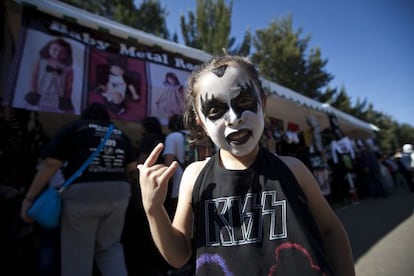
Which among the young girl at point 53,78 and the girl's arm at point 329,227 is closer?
the girl's arm at point 329,227

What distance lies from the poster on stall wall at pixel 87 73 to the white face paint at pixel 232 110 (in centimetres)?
194

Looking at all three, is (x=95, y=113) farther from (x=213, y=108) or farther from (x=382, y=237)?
(x=382, y=237)

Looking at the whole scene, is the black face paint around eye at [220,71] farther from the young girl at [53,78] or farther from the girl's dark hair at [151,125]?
the young girl at [53,78]

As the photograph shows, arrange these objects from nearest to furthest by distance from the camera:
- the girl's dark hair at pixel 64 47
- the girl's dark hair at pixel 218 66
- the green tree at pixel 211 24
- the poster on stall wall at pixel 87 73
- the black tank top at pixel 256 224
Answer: the black tank top at pixel 256 224 → the girl's dark hair at pixel 218 66 → the poster on stall wall at pixel 87 73 → the girl's dark hair at pixel 64 47 → the green tree at pixel 211 24

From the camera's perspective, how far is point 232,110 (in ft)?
3.00

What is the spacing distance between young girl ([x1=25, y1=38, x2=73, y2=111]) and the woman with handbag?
0.57 metres

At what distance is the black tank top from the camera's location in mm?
782

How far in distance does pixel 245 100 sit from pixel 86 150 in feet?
4.60

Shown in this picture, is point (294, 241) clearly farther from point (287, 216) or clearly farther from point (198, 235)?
point (198, 235)

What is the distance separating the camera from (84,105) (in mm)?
2447

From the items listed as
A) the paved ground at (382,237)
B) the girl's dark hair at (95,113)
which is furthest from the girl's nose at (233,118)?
the paved ground at (382,237)

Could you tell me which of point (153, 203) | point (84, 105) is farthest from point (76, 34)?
point (153, 203)

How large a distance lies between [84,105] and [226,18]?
13840 mm

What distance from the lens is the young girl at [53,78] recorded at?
2.20m
